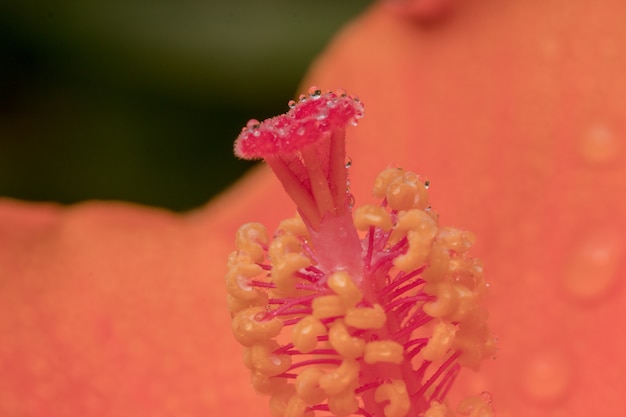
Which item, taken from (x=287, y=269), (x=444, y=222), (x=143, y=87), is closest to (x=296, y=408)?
(x=287, y=269)

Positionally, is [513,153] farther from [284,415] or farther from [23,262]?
[23,262]

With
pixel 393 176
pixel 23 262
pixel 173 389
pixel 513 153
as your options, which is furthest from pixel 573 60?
pixel 23 262

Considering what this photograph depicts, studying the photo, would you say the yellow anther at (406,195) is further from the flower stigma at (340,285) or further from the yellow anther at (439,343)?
the yellow anther at (439,343)

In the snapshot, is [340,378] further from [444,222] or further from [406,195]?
[444,222]

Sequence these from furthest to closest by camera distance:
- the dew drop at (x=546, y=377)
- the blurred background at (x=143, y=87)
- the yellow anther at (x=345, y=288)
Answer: the blurred background at (x=143, y=87), the dew drop at (x=546, y=377), the yellow anther at (x=345, y=288)

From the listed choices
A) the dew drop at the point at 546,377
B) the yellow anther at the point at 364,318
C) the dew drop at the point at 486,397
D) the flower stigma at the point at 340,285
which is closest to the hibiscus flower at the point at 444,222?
the dew drop at the point at 546,377

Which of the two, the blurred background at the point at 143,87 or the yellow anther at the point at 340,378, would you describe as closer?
the yellow anther at the point at 340,378

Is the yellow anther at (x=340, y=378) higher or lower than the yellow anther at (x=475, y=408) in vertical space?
higher

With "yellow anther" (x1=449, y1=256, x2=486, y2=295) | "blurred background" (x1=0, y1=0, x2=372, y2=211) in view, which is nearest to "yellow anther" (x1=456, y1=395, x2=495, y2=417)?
"yellow anther" (x1=449, y1=256, x2=486, y2=295)
